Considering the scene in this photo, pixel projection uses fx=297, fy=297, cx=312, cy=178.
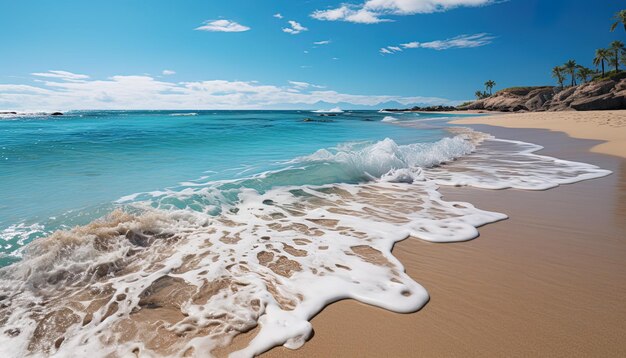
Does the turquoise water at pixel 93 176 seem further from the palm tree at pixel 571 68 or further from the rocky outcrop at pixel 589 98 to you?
the palm tree at pixel 571 68

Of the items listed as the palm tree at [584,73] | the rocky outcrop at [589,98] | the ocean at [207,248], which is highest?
the palm tree at [584,73]

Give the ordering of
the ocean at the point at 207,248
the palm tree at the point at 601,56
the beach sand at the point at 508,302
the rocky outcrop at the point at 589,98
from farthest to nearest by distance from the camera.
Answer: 1. the palm tree at the point at 601,56
2. the rocky outcrop at the point at 589,98
3. the ocean at the point at 207,248
4. the beach sand at the point at 508,302

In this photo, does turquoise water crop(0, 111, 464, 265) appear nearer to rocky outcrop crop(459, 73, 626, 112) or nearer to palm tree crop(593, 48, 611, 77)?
rocky outcrop crop(459, 73, 626, 112)

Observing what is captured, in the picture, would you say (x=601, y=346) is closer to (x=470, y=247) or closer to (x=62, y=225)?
(x=470, y=247)

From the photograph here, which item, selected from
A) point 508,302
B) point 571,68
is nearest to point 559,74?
point 571,68

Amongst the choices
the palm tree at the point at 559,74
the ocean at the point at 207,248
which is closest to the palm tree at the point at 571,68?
the palm tree at the point at 559,74

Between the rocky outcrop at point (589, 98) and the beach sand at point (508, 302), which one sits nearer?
the beach sand at point (508, 302)

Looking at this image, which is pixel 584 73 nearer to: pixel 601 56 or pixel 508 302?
pixel 601 56

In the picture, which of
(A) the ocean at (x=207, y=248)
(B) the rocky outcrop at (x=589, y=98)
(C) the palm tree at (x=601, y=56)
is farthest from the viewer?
(C) the palm tree at (x=601, y=56)

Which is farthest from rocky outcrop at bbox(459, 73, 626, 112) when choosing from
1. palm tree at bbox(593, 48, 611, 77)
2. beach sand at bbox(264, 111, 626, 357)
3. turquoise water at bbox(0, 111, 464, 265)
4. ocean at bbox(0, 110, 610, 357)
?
beach sand at bbox(264, 111, 626, 357)

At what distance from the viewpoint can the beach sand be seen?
2.04 m

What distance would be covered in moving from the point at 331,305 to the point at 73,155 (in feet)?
44.0

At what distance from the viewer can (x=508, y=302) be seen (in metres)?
2.49

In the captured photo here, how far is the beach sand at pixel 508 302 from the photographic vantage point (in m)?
2.04
